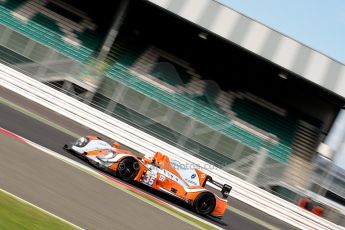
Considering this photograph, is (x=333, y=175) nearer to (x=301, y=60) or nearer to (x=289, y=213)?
(x=289, y=213)

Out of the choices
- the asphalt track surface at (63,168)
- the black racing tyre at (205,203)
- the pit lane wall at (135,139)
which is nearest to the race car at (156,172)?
the black racing tyre at (205,203)

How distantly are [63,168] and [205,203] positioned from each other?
3.07m

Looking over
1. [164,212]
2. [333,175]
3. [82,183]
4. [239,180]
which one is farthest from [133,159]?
[333,175]

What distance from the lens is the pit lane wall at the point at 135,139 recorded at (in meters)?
16.6

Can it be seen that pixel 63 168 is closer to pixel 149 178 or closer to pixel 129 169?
pixel 129 169

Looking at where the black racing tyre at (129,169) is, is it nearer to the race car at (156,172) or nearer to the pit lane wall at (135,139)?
the race car at (156,172)

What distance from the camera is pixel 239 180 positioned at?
16.8 meters

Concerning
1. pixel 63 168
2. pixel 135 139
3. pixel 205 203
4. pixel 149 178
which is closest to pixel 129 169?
pixel 149 178

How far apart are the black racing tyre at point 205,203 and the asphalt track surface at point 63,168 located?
21 cm

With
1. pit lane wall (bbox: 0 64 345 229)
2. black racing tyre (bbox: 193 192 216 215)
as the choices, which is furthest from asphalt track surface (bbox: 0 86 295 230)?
pit lane wall (bbox: 0 64 345 229)

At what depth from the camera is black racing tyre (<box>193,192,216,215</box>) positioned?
35.6ft

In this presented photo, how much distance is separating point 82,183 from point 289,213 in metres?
9.59

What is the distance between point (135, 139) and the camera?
17.1 meters

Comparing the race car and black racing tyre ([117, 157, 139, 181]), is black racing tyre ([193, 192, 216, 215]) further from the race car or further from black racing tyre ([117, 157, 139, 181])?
black racing tyre ([117, 157, 139, 181])
